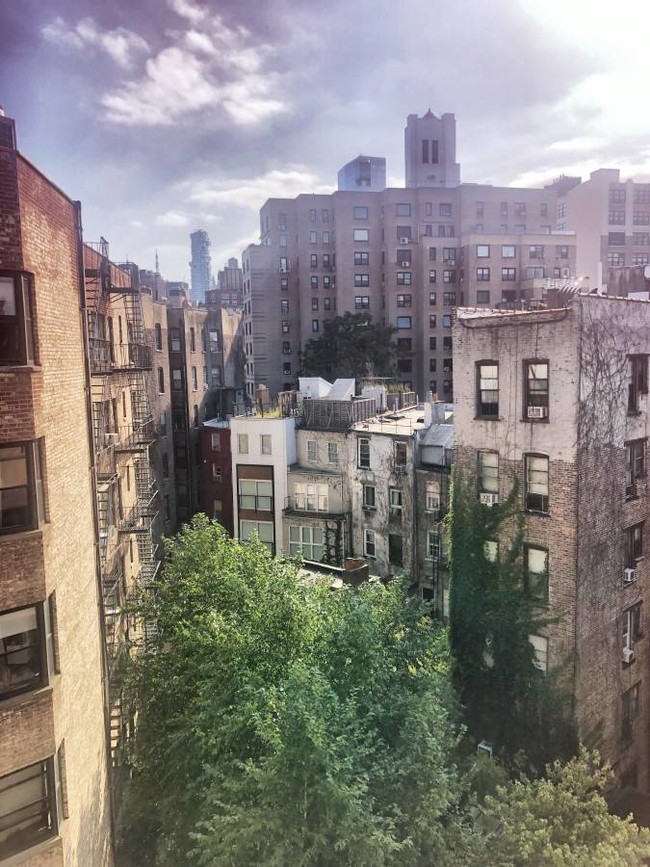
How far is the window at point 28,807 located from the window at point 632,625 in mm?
22255

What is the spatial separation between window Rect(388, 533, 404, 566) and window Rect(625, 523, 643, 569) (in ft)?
37.6

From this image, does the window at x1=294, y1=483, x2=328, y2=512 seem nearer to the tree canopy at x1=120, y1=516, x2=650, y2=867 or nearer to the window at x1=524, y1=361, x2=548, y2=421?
the tree canopy at x1=120, y1=516, x2=650, y2=867

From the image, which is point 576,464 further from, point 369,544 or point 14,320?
point 14,320

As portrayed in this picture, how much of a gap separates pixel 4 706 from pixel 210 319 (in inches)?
2325

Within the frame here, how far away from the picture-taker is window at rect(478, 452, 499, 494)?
24.5 meters

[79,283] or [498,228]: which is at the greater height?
[498,228]

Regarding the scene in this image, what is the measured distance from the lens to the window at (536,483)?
75.5ft

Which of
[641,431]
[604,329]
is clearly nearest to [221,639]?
[604,329]

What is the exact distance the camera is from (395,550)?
33.5 metres

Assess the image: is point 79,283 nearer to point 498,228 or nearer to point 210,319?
point 210,319

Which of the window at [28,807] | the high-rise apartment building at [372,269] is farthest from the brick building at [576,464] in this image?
the high-rise apartment building at [372,269]

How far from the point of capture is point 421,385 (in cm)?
8019

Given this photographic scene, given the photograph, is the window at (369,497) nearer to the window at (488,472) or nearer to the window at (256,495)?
the window at (256,495)

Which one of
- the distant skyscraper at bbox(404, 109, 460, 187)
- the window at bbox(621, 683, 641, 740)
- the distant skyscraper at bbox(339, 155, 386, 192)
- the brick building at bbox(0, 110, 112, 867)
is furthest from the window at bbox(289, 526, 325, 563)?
the distant skyscraper at bbox(404, 109, 460, 187)
